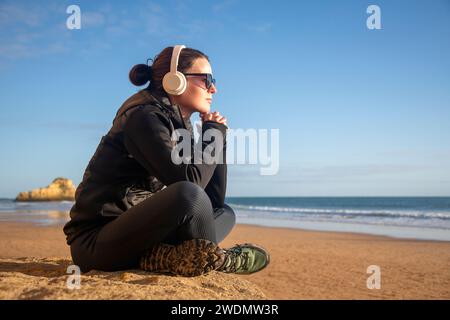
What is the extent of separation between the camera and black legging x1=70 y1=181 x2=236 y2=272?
242 cm

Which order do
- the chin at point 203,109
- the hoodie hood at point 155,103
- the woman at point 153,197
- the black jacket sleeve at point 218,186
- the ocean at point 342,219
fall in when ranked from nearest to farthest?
the woman at point 153,197, the hoodie hood at point 155,103, the chin at point 203,109, the black jacket sleeve at point 218,186, the ocean at point 342,219

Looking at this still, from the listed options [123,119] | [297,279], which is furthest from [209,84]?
→ [297,279]

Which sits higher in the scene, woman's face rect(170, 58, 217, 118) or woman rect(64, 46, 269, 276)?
woman's face rect(170, 58, 217, 118)

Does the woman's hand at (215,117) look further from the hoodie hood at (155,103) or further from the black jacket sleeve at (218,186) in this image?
the black jacket sleeve at (218,186)

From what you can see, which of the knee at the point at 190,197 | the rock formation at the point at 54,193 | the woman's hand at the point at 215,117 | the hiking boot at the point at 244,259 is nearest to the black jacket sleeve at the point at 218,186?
the woman's hand at the point at 215,117

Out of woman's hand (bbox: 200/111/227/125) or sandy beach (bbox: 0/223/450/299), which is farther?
woman's hand (bbox: 200/111/227/125)

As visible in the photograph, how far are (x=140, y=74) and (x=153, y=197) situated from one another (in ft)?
3.34

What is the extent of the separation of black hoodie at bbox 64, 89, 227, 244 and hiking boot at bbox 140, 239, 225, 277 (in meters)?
0.37

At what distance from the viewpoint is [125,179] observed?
271cm

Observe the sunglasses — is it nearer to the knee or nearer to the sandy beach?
the knee

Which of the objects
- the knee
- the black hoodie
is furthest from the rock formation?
the knee

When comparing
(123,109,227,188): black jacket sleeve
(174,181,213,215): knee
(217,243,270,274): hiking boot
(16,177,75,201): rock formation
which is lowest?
(16,177,75,201): rock formation

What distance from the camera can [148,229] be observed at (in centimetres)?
247

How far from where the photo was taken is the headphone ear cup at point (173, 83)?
288cm
